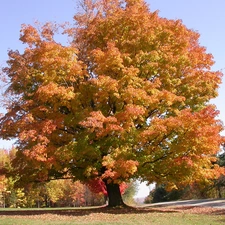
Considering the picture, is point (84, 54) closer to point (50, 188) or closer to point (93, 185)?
point (93, 185)

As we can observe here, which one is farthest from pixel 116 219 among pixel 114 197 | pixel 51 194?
pixel 51 194

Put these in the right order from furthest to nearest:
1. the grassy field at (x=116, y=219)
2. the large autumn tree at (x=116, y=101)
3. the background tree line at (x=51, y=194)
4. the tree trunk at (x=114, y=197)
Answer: the background tree line at (x=51, y=194), the tree trunk at (x=114, y=197), the large autumn tree at (x=116, y=101), the grassy field at (x=116, y=219)

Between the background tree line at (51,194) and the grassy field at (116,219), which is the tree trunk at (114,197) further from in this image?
the background tree line at (51,194)

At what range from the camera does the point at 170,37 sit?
18.8m

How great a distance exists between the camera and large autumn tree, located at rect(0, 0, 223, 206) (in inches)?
615

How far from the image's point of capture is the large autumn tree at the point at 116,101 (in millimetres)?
15633

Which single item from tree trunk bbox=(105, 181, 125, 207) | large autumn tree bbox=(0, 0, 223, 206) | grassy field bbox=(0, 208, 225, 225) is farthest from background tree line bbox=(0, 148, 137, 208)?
grassy field bbox=(0, 208, 225, 225)

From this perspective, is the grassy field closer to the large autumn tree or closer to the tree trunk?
the large autumn tree

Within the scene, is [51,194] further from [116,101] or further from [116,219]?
[116,219]

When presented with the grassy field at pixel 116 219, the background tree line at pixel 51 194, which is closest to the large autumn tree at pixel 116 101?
the grassy field at pixel 116 219

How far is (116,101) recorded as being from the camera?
1748cm

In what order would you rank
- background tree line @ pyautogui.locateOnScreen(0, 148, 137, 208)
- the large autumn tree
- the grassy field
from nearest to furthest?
1. the grassy field
2. the large autumn tree
3. background tree line @ pyautogui.locateOnScreen(0, 148, 137, 208)

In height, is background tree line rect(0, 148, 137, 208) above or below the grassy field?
above

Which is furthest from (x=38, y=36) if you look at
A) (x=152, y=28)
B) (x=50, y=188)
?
(x=50, y=188)
